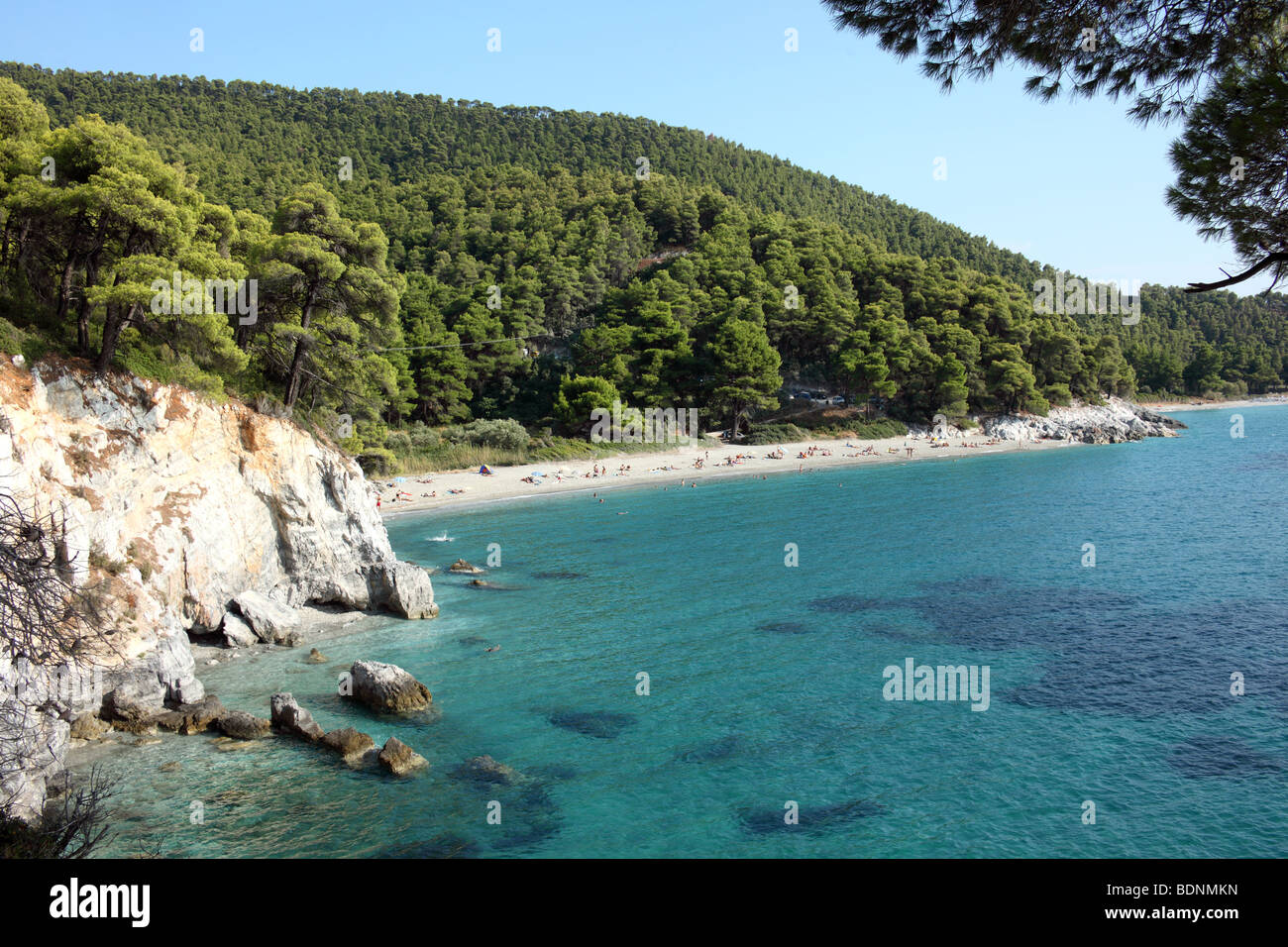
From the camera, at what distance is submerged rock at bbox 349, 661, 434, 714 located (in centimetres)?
1731

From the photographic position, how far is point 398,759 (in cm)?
1438

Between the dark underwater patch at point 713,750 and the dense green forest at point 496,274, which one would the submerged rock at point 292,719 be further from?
the dense green forest at point 496,274

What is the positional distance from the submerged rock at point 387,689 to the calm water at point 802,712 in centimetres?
47

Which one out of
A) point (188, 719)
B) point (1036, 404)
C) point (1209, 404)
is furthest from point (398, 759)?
point (1209, 404)

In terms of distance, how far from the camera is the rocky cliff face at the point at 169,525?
15672 mm

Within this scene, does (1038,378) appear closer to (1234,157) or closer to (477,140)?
(1234,157)

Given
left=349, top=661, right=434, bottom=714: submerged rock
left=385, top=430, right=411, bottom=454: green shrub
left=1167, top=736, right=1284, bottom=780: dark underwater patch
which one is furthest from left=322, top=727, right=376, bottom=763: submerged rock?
left=385, top=430, right=411, bottom=454: green shrub

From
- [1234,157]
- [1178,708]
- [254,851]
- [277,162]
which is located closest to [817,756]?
[1178,708]

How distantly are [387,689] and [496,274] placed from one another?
7570 centimetres

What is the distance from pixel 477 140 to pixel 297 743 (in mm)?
148884

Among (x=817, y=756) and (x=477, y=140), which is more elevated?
(x=477, y=140)

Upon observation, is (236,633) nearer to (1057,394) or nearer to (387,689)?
(387,689)

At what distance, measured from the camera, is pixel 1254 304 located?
161500mm

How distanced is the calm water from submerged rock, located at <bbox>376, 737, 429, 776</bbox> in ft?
1.04
